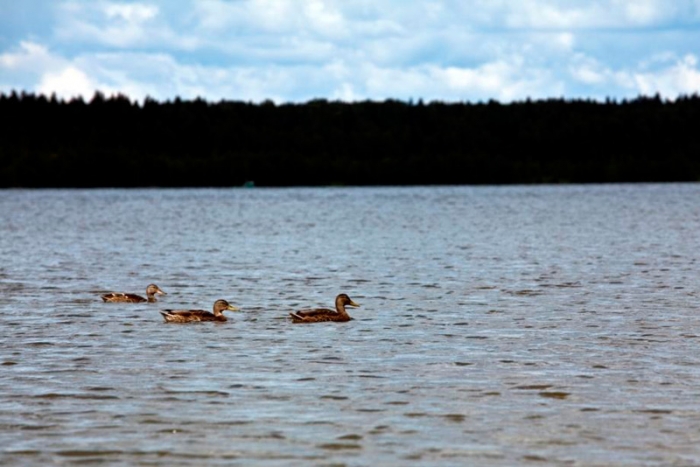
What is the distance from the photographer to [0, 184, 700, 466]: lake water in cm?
1379

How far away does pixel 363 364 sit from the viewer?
62.5ft

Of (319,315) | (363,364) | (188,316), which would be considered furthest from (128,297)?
(363,364)

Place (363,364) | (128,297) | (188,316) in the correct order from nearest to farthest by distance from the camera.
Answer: (363,364) → (188,316) → (128,297)

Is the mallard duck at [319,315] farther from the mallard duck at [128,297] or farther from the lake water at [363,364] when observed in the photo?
the mallard duck at [128,297]

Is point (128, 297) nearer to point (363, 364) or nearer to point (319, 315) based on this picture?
point (319, 315)

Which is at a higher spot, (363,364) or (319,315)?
(319,315)

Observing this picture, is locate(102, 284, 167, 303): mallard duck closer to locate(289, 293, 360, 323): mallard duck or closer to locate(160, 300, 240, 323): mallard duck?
Result: locate(160, 300, 240, 323): mallard duck

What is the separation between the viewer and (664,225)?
66812mm

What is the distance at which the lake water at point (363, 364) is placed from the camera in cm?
1379

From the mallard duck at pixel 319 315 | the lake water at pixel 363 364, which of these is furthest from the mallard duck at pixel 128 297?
the mallard duck at pixel 319 315

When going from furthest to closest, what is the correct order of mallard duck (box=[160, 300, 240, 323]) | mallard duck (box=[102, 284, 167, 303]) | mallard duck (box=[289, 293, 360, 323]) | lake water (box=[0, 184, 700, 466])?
mallard duck (box=[102, 284, 167, 303]) < mallard duck (box=[160, 300, 240, 323]) < mallard duck (box=[289, 293, 360, 323]) < lake water (box=[0, 184, 700, 466])

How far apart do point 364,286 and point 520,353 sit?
12.9 m

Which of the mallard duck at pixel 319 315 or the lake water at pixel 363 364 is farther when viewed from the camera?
the mallard duck at pixel 319 315

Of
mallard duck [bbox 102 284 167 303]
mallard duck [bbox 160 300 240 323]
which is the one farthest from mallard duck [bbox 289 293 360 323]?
mallard duck [bbox 102 284 167 303]
